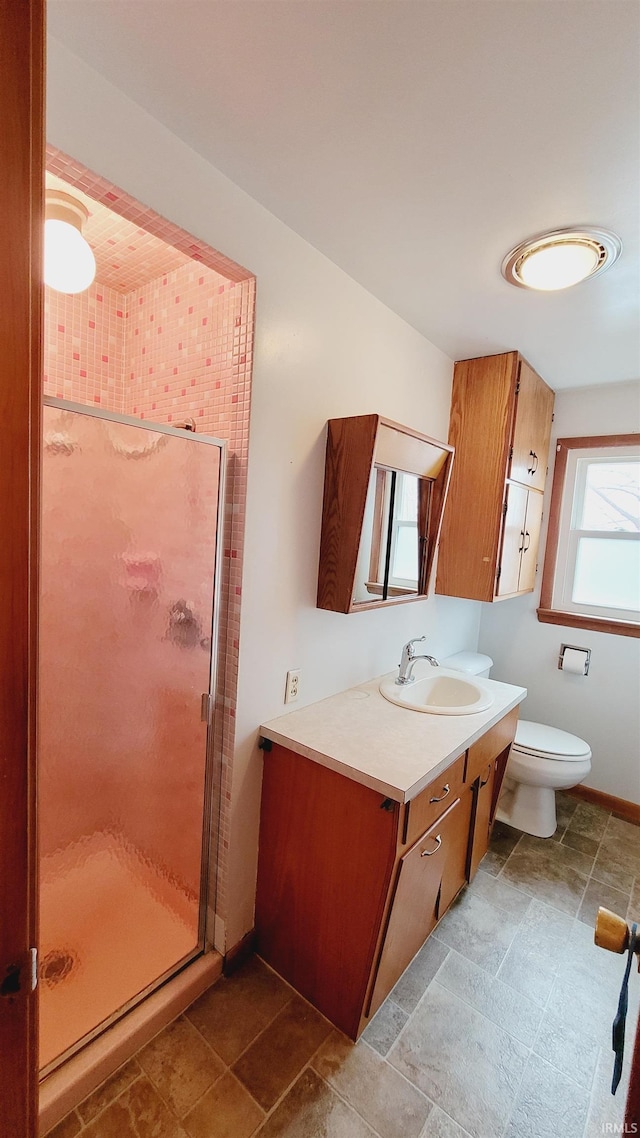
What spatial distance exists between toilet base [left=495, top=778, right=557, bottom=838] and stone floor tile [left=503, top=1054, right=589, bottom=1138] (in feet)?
3.70

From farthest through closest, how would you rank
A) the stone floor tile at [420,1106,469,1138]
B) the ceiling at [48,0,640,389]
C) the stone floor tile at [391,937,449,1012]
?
the stone floor tile at [391,937,449,1012] → the stone floor tile at [420,1106,469,1138] → the ceiling at [48,0,640,389]

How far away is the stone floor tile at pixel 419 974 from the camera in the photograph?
4.77 ft

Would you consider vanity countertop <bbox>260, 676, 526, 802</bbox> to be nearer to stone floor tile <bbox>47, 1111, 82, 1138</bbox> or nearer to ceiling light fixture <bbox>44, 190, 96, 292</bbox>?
stone floor tile <bbox>47, 1111, 82, 1138</bbox>

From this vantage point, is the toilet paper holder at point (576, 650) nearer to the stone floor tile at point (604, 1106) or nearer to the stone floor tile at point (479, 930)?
the stone floor tile at point (479, 930)

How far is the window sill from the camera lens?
2.50 m

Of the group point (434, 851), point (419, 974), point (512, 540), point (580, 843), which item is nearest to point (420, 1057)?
point (419, 974)

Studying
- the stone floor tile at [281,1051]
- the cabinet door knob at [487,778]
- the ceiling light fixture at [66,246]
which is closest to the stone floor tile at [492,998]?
the stone floor tile at [281,1051]

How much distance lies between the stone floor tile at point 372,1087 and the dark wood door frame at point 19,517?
3.29 ft

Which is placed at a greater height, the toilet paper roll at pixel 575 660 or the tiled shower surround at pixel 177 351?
the tiled shower surround at pixel 177 351

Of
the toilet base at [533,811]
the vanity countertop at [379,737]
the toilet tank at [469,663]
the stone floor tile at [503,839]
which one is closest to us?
the vanity countertop at [379,737]

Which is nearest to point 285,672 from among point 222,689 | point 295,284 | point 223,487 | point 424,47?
point 222,689

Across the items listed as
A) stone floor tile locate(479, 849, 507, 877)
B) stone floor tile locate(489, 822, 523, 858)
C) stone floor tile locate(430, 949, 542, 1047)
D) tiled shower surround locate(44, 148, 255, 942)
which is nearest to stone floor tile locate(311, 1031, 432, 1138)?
stone floor tile locate(430, 949, 542, 1047)

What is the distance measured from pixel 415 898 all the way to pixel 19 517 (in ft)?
5.07

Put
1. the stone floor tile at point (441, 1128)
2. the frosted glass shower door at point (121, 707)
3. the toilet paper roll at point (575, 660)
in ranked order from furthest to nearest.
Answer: the toilet paper roll at point (575, 660)
the frosted glass shower door at point (121, 707)
the stone floor tile at point (441, 1128)
